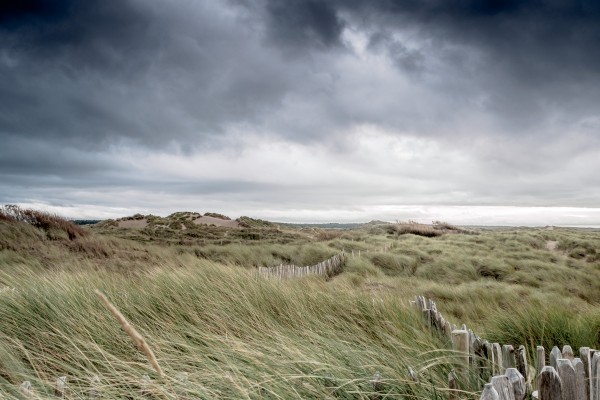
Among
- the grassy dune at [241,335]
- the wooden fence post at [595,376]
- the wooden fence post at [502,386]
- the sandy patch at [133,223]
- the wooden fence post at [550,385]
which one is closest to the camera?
the wooden fence post at [502,386]

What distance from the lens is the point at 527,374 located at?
7.73ft

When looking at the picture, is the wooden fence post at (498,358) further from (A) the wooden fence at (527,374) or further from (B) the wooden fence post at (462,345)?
(B) the wooden fence post at (462,345)

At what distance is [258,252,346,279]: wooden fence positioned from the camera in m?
10.0

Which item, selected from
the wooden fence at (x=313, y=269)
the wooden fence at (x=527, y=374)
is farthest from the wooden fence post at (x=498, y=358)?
the wooden fence at (x=313, y=269)

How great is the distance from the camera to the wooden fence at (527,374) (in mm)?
1661

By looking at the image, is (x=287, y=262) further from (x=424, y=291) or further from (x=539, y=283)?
(x=539, y=283)

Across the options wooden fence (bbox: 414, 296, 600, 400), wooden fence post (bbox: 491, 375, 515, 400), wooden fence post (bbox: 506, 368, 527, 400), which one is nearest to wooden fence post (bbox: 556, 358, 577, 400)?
wooden fence (bbox: 414, 296, 600, 400)

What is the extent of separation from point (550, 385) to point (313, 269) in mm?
10086

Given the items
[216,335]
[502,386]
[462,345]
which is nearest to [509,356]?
[462,345]

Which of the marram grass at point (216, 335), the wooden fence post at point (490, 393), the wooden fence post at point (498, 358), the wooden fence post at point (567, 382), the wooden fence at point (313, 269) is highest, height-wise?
the wooden fence post at point (490, 393)

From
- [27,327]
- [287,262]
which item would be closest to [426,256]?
[287,262]

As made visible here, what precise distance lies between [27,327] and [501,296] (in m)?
8.85

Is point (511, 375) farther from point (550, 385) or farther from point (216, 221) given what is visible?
point (216, 221)

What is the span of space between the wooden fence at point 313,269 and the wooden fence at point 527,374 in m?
7.27
